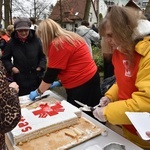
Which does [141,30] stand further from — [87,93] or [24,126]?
[87,93]

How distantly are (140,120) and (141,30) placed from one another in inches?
16.8

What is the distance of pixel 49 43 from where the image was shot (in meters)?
1.95

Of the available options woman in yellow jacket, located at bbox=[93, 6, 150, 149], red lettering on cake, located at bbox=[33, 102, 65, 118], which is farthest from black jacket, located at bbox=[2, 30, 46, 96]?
woman in yellow jacket, located at bbox=[93, 6, 150, 149]

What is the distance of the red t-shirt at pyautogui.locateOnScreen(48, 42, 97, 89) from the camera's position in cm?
188

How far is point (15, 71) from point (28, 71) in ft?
0.51

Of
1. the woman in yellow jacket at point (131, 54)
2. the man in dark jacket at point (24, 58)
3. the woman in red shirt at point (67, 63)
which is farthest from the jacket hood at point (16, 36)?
the woman in yellow jacket at point (131, 54)

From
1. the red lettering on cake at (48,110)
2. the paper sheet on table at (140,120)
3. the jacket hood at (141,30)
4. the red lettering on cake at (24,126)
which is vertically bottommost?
the red lettering on cake at (24,126)

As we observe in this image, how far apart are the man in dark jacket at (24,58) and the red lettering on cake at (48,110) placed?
1.37 metres

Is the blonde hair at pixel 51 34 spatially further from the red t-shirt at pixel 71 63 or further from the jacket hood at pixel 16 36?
the jacket hood at pixel 16 36

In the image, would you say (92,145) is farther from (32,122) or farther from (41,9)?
(41,9)

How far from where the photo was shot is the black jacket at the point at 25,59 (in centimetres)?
283

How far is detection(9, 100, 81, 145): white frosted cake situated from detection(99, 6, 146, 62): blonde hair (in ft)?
1.73

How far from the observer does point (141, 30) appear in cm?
115

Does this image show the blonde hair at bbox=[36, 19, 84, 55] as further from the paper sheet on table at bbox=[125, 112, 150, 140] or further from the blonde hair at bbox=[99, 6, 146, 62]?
the paper sheet on table at bbox=[125, 112, 150, 140]
